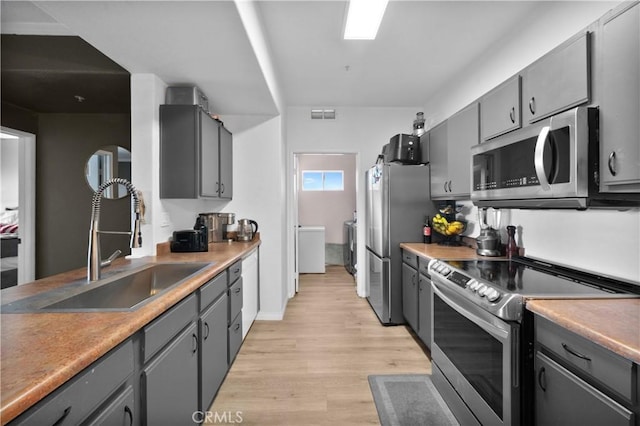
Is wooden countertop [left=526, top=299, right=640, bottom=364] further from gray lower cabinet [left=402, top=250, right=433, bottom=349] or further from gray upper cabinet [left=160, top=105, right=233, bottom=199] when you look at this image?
gray upper cabinet [left=160, top=105, right=233, bottom=199]

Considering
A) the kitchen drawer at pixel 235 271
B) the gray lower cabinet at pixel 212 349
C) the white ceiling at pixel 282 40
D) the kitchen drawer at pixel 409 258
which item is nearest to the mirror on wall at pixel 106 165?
the white ceiling at pixel 282 40

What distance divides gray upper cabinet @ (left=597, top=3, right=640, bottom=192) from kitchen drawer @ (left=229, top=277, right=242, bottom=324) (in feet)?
7.45

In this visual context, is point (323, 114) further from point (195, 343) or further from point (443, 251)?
point (195, 343)

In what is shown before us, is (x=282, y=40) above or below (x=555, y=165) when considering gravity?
above

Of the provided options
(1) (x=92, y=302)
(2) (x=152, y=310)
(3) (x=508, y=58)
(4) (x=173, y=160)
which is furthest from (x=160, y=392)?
(3) (x=508, y=58)

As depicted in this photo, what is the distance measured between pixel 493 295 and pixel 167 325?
57.3 inches

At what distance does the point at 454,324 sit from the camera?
1.89 meters

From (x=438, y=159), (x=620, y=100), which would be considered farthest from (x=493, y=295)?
(x=438, y=159)

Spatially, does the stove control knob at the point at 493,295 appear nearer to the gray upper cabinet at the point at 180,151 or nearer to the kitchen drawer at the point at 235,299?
the kitchen drawer at the point at 235,299

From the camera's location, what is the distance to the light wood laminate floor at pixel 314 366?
6.34 ft

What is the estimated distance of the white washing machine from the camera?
19.5 ft

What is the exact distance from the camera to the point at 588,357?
102 centimetres

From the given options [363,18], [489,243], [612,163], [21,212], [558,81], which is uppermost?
[363,18]

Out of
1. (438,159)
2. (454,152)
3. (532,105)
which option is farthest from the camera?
(438,159)
